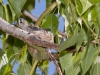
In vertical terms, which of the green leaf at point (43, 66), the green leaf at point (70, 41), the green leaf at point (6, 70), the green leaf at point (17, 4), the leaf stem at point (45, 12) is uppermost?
Result: the green leaf at point (17, 4)

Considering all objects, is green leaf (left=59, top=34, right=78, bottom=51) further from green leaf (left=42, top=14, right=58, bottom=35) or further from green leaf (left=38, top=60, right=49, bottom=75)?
green leaf (left=38, top=60, right=49, bottom=75)

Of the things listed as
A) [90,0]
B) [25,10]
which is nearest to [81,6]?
[90,0]

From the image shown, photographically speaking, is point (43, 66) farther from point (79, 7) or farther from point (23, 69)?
point (79, 7)

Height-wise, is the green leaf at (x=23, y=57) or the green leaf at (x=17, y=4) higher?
the green leaf at (x=17, y=4)

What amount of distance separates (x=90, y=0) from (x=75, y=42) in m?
0.08

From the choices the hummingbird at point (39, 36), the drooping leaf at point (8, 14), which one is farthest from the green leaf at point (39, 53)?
the drooping leaf at point (8, 14)

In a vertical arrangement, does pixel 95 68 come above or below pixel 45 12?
below

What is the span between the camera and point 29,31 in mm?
573

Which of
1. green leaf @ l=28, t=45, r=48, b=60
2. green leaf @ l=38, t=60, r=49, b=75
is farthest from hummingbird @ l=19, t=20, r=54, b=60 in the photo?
green leaf @ l=38, t=60, r=49, b=75

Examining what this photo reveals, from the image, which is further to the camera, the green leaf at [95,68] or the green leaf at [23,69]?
the green leaf at [23,69]

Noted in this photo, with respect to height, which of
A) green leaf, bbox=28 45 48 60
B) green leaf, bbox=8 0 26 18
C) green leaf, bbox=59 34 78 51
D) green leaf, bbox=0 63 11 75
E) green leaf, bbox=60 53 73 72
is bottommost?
green leaf, bbox=0 63 11 75

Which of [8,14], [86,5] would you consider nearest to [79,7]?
[86,5]

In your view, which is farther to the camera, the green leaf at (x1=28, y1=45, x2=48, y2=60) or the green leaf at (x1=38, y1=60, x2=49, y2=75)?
the green leaf at (x1=38, y1=60, x2=49, y2=75)

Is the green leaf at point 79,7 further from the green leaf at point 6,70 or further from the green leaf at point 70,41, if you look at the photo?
the green leaf at point 6,70
